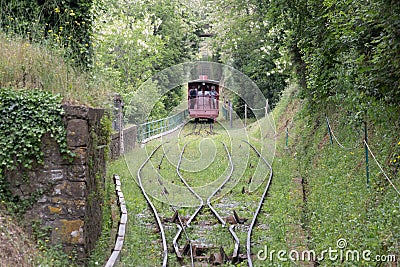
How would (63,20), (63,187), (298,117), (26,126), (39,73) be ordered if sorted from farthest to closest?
(298,117) < (63,20) < (39,73) < (63,187) < (26,126)

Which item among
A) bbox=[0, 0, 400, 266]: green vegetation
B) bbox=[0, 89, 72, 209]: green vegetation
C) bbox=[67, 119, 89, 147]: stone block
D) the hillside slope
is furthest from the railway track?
bbox=[0, 89, 72, 209]: green vegetation

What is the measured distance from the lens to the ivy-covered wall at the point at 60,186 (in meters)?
8.21

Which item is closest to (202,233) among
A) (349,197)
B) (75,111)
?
(349,197)

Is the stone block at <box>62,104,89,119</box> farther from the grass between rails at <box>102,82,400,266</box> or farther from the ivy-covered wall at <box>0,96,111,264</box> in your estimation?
the grass between rails at <box>102,82,400,266</box>

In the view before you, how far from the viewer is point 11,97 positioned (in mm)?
8242

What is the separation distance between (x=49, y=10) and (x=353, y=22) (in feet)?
28.3

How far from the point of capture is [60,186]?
8273mm

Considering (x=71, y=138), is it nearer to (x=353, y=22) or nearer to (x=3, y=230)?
(x=3, y=230)

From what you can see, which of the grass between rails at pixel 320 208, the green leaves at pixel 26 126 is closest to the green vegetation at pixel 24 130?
the green leaves at pixel 26 126

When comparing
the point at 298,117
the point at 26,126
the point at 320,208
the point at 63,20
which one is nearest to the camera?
the point at 26,126

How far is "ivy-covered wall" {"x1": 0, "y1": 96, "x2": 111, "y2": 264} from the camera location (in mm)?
8211

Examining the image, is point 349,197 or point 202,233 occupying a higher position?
point 349,197

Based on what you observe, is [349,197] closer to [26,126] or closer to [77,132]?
A: [77,132]

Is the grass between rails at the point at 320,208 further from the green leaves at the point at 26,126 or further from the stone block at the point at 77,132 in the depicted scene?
the green leaves at the point at 26,126
